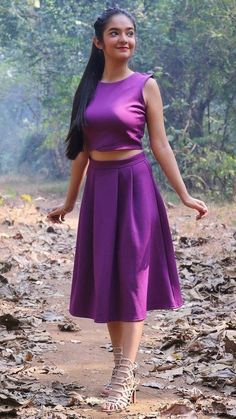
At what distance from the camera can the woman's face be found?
364cm

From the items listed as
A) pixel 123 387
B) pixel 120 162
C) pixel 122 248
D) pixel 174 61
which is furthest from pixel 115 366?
pixel 174 61

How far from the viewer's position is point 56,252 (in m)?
9.81

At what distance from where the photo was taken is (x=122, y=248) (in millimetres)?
3564

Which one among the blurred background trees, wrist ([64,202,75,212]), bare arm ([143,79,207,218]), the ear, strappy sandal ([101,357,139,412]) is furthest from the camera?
the blurred background trees

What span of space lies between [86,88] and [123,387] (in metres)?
1.54

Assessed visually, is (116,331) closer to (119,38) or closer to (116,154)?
(116,154)

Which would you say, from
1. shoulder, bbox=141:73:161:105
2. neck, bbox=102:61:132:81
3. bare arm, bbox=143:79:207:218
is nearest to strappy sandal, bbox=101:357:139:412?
bare arm, bbox=143:79:207:218

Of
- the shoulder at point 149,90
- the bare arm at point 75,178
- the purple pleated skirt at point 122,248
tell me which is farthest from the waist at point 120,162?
the shoulder at point 149,90

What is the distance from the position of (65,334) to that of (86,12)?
16968mm

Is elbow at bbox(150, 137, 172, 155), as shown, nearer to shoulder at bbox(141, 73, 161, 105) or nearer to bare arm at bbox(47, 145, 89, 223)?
shoulder at bbox(141, 73, 161, 105)

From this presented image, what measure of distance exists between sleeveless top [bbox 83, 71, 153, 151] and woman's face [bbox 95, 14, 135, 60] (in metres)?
0.13

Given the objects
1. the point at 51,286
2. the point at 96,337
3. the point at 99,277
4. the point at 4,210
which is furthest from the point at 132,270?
the point at 4,210

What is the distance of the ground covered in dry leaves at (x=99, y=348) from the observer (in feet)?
11.7

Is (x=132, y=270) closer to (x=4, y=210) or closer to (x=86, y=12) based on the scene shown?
(x=4, y=210)
